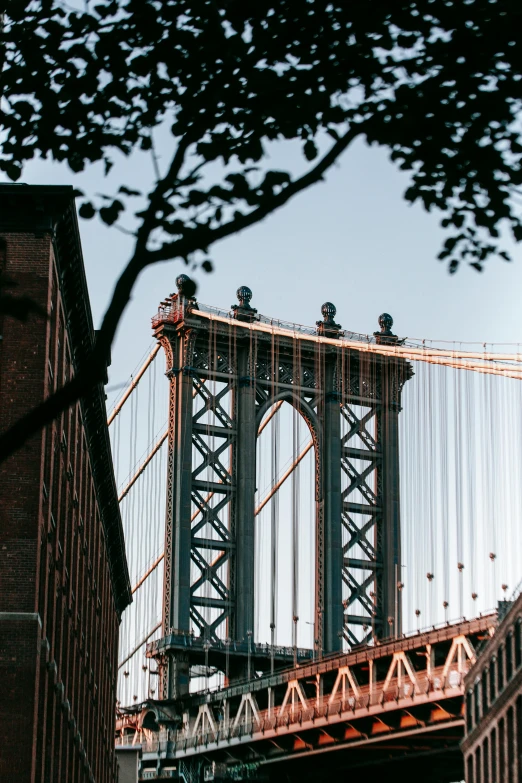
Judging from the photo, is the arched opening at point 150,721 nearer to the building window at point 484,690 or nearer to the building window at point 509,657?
the building window at point 484,690

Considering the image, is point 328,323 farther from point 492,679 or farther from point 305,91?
point 305,91

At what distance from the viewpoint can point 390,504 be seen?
104312 mm

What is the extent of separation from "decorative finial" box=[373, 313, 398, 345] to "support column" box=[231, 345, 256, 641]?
24.6 feet

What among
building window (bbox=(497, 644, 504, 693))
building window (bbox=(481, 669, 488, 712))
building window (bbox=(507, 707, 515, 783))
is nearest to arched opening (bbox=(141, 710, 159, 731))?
building window (bbox=(481, 669, 488, 712))

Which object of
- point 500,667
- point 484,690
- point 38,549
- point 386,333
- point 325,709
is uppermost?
point 386,333

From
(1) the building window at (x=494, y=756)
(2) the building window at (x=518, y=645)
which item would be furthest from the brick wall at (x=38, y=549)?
(1) the building window at (x=494, y=756)

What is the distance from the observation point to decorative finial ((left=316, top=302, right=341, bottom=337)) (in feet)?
344

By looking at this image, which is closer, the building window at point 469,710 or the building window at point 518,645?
the building window at point 518,645

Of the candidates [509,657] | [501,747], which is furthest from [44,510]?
[501,747]

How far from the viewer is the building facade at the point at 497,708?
59188mm

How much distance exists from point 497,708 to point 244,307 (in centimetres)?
4553

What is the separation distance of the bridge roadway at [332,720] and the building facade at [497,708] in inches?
199

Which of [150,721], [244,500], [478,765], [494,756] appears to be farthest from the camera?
[244,500]

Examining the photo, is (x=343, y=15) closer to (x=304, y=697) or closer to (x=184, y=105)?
(x=184, y=105)
